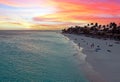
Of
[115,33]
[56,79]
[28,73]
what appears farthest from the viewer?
[115,33]

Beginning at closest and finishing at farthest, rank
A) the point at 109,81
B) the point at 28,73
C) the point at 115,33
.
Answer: the point at 109,81 < the point at 28,73 < the point at 115,33

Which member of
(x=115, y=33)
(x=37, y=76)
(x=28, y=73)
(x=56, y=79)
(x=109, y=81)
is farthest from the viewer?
(x=115, y=33)

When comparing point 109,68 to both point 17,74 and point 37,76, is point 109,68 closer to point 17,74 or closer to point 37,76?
point 37,76

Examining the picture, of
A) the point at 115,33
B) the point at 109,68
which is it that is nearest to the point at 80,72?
the point at 109,68

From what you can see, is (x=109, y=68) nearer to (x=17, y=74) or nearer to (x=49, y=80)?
(x=49, y=80)

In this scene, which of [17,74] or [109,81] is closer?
[109,81]

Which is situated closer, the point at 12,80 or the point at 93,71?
the point at 12,80

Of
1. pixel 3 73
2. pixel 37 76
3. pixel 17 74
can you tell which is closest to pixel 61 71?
pixel 37 76

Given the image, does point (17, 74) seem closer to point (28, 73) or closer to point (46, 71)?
point (28, 73)

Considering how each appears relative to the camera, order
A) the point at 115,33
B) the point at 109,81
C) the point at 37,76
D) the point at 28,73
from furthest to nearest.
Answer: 1. the point at 115,33
2. the point at 28,73
3. the point at 37,76
4. the point at 109,81
